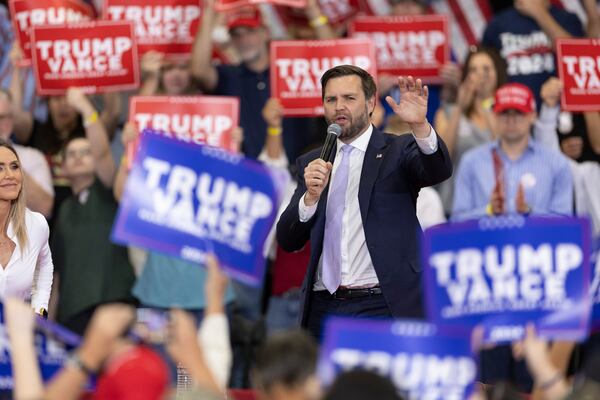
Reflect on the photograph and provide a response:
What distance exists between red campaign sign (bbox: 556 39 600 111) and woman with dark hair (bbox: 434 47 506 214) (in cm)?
53

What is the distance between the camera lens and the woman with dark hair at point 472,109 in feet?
26.2

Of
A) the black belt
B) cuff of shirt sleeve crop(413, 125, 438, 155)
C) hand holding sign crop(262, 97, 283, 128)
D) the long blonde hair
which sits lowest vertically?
the black belt

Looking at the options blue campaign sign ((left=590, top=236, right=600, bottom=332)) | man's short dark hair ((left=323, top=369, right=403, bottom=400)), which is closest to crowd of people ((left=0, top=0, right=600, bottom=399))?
blue campaign sign ((left=590, top=236, right=600, bottom=332))

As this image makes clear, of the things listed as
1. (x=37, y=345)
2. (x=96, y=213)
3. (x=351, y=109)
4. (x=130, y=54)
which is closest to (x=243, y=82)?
(x=130, y=54)

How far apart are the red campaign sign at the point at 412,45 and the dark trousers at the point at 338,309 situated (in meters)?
3.11

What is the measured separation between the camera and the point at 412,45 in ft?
27.5

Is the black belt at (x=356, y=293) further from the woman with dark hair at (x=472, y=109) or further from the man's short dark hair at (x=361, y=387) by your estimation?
the woman with dark hair at (x=472, y=109)

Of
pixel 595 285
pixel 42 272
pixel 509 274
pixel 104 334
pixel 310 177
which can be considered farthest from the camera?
pixel 42 272

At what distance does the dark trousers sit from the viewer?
17.9ft

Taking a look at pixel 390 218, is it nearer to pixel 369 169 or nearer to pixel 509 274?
pixel 369 169

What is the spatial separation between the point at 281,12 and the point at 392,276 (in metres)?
4.55

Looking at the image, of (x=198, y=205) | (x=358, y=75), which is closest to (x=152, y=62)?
(x=358, y=75)

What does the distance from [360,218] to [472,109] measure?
9.07 feet

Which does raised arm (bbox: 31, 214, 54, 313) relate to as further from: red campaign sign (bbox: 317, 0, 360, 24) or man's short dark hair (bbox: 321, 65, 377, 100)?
red campaign sign (bbox: 317, 0, 360, 24)
